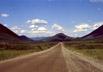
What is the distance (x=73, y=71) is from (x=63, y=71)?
851mm

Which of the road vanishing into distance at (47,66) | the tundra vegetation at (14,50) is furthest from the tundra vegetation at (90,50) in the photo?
the tundra vegetation at (14,50)

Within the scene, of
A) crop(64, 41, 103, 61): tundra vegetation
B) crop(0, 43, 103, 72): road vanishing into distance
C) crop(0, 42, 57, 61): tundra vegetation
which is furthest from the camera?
crop(64, 41, 103, 61): tundra vegetation

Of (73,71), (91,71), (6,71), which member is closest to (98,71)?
(91,71)

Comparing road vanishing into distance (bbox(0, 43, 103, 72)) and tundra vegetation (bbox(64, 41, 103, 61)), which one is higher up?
tundra vegetation (bbox(64, 41, 103, 61))

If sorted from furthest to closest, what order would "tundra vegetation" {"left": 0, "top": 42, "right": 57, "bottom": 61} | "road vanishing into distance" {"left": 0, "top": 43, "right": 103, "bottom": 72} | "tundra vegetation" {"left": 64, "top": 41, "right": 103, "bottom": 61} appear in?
1. "tundra vegetation" {"left": 64, "top": 41, "right": 103, "bottom": 61}
2. "tundra vegetation" {"left": 0, "top": 42, "right": 57, "bottom": 61}
3. "road vanishing into distance" {"left": 0, "top": 43, "right": 103, "bottom": 72}

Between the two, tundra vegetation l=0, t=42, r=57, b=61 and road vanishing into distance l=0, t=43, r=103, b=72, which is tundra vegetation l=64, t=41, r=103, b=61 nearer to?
road vanishing into distance l=0, t=43, r=103, b=72

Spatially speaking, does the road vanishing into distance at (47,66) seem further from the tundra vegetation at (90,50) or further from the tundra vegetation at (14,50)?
the tundra vegetation at (90,50)

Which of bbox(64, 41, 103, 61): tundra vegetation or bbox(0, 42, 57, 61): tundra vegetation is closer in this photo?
bbox(0, 42, 57, 61): tundra vegetation

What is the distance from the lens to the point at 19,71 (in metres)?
13.7

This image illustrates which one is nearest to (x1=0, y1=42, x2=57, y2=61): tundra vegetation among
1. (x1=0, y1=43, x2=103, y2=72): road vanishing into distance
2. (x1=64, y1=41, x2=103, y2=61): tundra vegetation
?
(x1=0, y1=43, x2=103, y2=72): road vanishing into distance

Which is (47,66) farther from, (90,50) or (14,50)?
(14,50)

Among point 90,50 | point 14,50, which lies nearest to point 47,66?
point 90,50

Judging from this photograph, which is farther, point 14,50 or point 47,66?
point 14,50

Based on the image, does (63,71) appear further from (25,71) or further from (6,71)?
(6,71)
